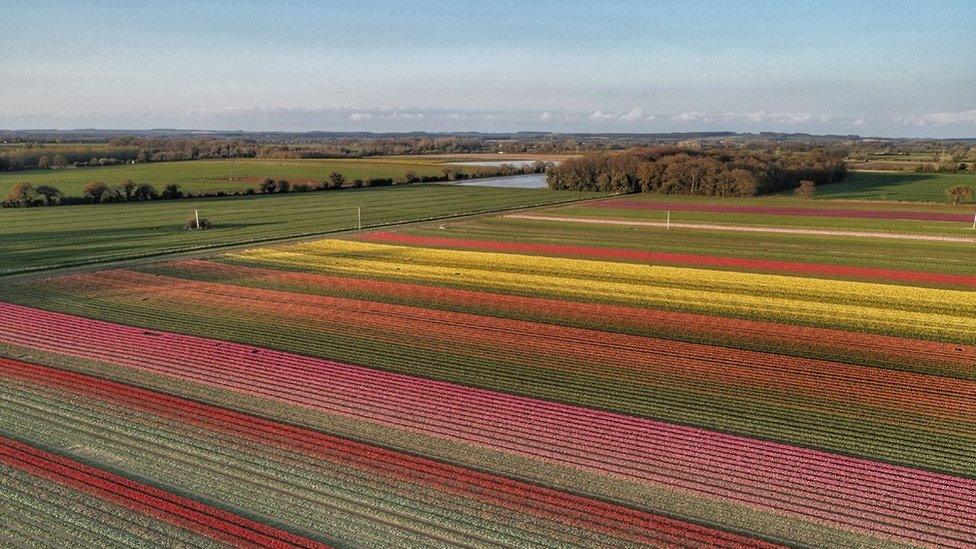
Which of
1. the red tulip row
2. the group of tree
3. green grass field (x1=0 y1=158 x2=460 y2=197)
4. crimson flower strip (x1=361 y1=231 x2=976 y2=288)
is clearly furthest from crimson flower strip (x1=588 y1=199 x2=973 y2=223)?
the red tulip row

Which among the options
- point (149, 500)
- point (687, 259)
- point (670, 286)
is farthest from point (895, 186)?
point (149, 500)

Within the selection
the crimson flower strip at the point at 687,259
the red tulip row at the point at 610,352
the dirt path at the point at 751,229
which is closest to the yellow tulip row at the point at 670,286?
the crimson flower strip at the point at 687,259

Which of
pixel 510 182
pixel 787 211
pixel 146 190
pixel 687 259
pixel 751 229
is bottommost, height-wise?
pixel 687 259

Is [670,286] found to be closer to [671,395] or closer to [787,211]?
[671,395]

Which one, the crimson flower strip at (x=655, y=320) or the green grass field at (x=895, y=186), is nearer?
the crimson flower strip at (x=655, y=320)

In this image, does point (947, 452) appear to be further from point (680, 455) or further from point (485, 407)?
point (485, 407)

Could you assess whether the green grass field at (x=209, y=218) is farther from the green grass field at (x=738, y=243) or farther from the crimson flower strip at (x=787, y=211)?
the green grass field at (x=738, y=243)
